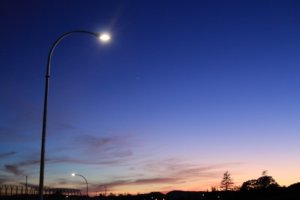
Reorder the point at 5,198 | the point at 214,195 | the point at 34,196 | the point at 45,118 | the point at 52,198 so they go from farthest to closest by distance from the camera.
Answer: the point at 214,195 → the point at 52,198 → the point at 34,196 → the point at 5,198 → the point at 45,118

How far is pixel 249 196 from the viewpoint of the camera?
14362 cm

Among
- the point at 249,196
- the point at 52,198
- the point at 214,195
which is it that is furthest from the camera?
the point at 214,195

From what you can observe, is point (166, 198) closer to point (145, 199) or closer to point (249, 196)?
point (145, 199)

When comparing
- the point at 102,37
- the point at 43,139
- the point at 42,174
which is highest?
the point at 102,37

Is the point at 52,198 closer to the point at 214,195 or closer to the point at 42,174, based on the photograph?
the point at 42,174

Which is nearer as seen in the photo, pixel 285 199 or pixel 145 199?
pixel 285 199

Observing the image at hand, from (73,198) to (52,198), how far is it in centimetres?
1449

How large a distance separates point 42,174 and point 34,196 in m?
61.2

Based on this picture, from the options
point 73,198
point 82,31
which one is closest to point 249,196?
point 73,198

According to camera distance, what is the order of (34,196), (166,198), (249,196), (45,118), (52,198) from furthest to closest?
(166,198)
(249,196)
(52,198)
(34,196)
(45,118)

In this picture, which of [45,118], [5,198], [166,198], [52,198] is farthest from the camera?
[166,198]

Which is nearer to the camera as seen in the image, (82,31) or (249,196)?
(82,31)

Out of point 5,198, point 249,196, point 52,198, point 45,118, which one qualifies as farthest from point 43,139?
point 249,196

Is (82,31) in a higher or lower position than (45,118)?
higher
